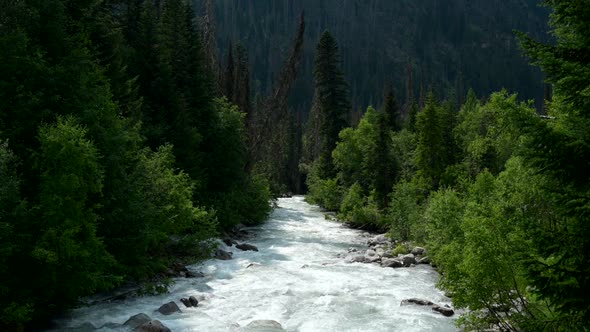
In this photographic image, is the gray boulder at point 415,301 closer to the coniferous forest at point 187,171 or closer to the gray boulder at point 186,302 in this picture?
the coniferous forest at point 187,171

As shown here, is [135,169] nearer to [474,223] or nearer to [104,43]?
[104,43]

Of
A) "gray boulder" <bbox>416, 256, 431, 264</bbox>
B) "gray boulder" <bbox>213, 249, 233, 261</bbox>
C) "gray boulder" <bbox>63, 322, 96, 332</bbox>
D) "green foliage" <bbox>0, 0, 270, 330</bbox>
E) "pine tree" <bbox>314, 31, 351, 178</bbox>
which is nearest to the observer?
"green foliage" <bbox>0, 0, 270, 330</bbox>

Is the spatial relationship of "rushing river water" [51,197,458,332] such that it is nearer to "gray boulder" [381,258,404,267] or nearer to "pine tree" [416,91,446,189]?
"gray boulder" [381,258,404,267]

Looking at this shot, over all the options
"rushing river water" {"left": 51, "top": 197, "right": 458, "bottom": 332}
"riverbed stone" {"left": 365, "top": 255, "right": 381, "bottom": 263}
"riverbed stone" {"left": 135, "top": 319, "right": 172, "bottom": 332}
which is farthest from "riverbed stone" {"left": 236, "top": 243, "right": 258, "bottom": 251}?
"riverbed stone" {"left": 135, "top": 319, "right": 172, "bottom": 332}

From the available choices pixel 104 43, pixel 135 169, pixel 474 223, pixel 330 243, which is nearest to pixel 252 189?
pixel 330 243

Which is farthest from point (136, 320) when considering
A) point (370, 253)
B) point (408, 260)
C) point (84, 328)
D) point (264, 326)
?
point (370, 253)

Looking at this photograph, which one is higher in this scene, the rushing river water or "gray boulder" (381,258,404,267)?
"gray boulder" (381,258,404,267)

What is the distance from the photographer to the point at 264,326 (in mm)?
15008

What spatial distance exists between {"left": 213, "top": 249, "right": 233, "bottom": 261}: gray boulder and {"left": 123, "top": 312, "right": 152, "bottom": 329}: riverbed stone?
34.4 ft

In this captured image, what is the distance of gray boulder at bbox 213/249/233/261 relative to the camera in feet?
83.8

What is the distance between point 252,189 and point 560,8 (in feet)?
111

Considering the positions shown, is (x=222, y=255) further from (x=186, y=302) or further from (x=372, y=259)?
(x=186, y=302)

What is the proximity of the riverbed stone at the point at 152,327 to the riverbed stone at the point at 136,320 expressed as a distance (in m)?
0.46

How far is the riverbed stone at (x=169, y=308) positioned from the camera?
16.1 metres
